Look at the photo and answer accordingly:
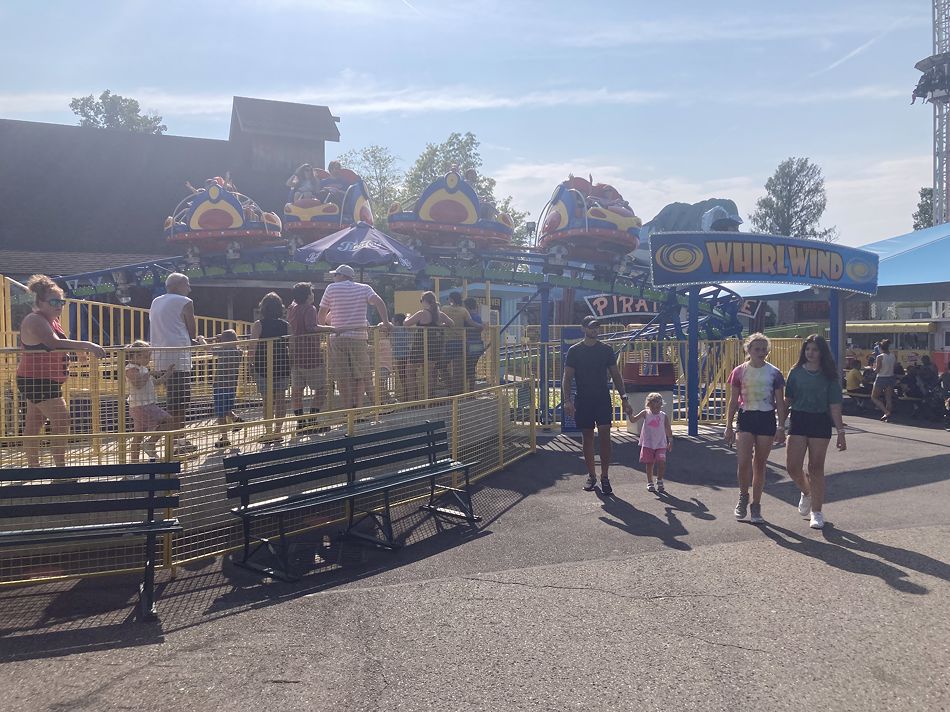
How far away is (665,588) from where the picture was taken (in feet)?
15.5

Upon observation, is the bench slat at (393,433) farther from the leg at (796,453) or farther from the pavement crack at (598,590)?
the leg at (796,453)

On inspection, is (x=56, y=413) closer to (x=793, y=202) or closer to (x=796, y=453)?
(x=796, y=453)

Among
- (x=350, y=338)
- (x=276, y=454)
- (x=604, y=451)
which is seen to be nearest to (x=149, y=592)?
(x=276, y=454)

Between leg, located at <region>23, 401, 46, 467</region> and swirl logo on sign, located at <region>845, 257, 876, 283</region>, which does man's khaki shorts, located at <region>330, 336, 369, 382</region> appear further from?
swirl logo on sign, located at <region>845, 257, 876, 283</region>

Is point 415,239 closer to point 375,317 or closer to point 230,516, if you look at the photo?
point 375,317

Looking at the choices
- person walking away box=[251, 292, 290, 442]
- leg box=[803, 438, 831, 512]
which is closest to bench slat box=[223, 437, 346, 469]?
person walking away box=[251, 292, 290, 442]

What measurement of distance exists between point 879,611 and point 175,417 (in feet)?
19.2

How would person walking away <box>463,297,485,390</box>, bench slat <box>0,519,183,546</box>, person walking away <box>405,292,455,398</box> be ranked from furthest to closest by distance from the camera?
person walking away <box>463,297,485,390</box> < person walking away <box>405,292,455,398</box> < bench slat <box>0,519,183,546</box>

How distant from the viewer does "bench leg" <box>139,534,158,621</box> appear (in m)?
4.39

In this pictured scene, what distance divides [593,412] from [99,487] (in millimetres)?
4697

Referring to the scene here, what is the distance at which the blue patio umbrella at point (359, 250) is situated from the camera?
11297mm

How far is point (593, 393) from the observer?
24.4 feet

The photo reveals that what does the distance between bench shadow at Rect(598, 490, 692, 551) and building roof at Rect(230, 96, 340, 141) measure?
110 ft

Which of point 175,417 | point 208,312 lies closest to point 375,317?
point 208,312
